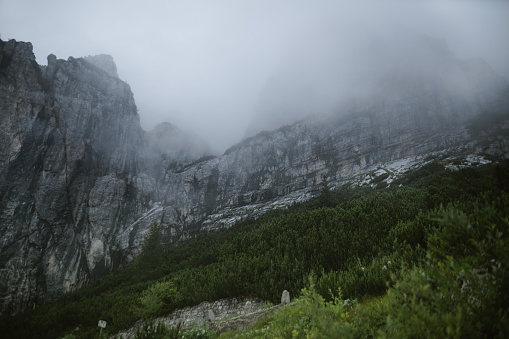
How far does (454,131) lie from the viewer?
229ft

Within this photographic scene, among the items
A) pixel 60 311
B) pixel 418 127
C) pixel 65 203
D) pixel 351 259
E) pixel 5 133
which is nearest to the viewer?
pixel 351 259

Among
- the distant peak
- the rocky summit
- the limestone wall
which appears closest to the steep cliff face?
the rocky summit

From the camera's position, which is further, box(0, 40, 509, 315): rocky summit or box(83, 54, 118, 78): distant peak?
box(83, 54, 118, 78): distant peak

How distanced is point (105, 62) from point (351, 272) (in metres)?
115

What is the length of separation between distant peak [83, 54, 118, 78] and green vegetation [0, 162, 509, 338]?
8888 cm

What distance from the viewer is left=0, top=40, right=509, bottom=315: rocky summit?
170ft

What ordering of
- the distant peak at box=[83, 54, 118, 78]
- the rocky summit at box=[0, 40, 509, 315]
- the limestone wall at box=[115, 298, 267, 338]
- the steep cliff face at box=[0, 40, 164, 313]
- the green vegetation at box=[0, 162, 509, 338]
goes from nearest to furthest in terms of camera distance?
the green vegetation at box=[0, 162, 509, 338]
the limestone wall at box=[115, 298, 267, 338]
the steep cliff face at box=[0, 40, 164, 313]
the rocky summit at box=[0, 40, 509, 315]
the distant peak at box=[83, 54, 118, 78]

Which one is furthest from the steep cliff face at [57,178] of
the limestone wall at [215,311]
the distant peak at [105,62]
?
the limestone wall at [215,311]

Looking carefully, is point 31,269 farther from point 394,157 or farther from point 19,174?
point 394,157

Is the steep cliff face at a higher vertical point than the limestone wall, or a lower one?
higher

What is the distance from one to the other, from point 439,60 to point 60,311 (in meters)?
145

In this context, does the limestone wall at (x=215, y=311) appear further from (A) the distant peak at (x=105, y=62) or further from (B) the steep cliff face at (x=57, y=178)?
(A) the distant peak at (x=105, y=62)

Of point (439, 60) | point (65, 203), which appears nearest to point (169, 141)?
point (65, 203)

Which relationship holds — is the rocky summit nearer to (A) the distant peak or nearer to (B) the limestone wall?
(A) the distant peak
